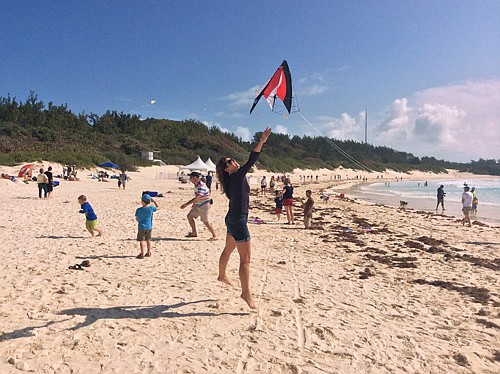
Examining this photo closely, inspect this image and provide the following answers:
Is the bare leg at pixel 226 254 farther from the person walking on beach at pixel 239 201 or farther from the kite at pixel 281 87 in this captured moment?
the kite at pixel 281 87

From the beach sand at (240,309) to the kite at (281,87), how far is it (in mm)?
2994

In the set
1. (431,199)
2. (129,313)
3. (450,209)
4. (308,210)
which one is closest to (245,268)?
(129,313)

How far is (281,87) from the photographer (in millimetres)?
6219

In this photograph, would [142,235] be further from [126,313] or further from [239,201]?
[239,201]

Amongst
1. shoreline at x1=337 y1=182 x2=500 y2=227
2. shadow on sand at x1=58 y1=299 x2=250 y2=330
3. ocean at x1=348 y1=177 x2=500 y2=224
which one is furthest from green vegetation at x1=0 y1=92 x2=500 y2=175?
shadow on sand at x1=58 y1=299 x2=250 y2=330

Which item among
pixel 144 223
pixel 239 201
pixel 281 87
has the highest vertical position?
pixel 281 87

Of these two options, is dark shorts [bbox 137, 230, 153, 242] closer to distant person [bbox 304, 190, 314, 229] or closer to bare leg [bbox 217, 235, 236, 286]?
bare leg [bbox 217, 235, 236, 286]

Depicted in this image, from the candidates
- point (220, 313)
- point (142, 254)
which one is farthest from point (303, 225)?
point (220, 313)

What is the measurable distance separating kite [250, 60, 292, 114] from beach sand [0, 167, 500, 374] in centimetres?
299

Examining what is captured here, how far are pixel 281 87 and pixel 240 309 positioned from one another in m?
3.81

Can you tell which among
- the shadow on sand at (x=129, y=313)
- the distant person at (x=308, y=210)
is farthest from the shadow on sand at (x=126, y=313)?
the distant person at (x=308, y=210)

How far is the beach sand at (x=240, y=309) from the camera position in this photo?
324cm

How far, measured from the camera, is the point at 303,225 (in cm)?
1185

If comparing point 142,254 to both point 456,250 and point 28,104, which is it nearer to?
point 456,250
